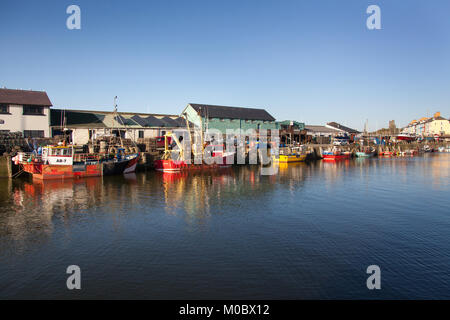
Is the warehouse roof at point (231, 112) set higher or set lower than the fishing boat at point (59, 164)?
higher

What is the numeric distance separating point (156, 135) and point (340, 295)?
2179 inches

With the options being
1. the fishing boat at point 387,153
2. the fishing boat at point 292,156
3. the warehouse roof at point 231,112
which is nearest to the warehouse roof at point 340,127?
the fishing boat at point 387,153

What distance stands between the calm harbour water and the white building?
20750 mm

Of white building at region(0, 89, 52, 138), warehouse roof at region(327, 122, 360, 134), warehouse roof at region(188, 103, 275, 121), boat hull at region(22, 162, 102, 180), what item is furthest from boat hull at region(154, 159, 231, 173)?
warehouse roof at region(327, 122, 360, 134)

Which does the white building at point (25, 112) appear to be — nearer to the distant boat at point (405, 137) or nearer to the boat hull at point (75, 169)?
the boat hull at point (75, 169)

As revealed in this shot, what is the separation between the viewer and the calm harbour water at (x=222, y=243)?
12.1m

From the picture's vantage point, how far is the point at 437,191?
3275 cm

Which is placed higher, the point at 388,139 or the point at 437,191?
the point at 388,139

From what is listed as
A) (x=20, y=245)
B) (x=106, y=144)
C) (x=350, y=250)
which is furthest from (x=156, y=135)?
(x=350, y=250)

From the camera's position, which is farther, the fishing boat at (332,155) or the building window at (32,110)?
the fishing boat at (332,155)
